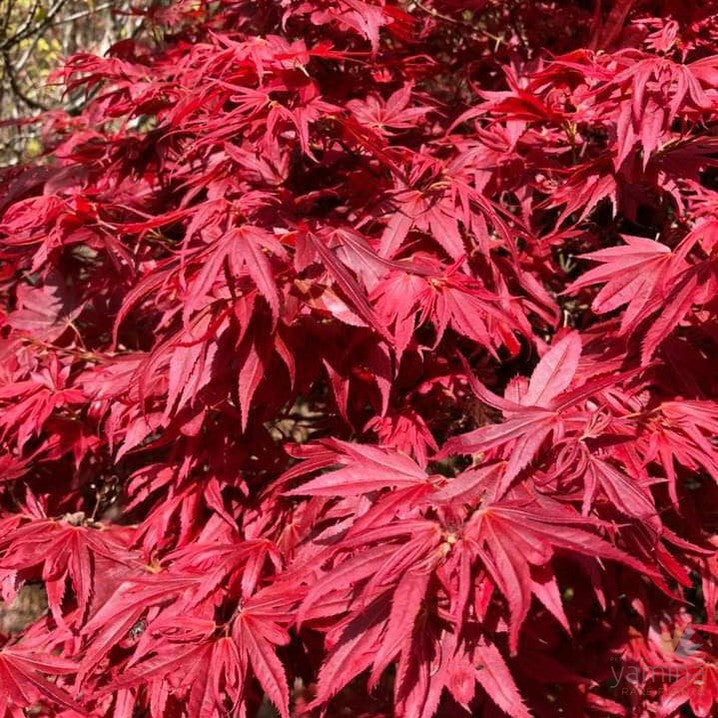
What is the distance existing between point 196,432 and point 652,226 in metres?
1.30

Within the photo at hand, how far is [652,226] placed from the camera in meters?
1.96

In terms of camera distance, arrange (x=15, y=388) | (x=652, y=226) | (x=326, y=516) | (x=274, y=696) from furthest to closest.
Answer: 1. (x=652, y=226)
2. (x=15, y=388)
3. (x=326, y=516)
4. (x=274, y=696)

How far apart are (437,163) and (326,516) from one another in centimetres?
74

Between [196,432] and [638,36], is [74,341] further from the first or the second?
[638,36]

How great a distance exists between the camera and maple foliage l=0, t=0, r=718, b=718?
109 centimetres

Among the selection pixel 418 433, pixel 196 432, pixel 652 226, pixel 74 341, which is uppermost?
pixel 74 341

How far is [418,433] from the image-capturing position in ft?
4.91

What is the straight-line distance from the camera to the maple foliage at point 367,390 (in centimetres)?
109

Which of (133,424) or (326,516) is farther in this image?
(133,424)

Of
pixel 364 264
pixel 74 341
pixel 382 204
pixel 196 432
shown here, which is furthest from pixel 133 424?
pixel 382 204

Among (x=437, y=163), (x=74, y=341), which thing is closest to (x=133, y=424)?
(x=74, y=341)

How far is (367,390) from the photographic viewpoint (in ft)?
5.22

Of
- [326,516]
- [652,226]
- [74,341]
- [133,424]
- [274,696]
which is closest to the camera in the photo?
[274,696]

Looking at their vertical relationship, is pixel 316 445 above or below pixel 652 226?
above
